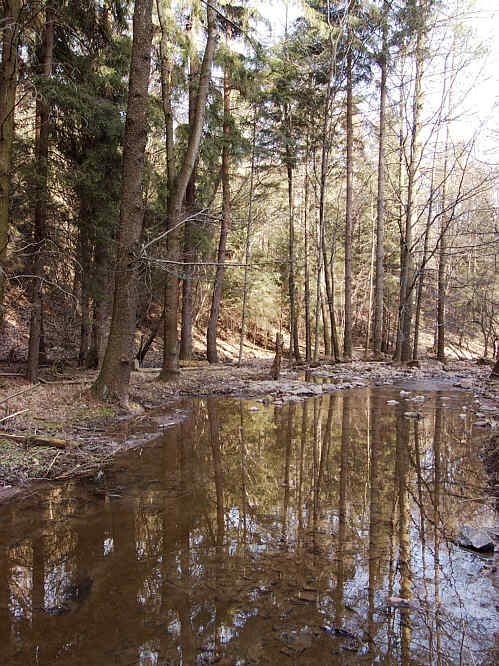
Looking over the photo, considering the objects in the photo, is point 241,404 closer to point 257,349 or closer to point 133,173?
point 133,173

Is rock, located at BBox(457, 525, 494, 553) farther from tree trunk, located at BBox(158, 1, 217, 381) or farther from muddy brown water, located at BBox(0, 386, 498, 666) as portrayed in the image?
tree trunk, located at BBox(158, 1, 217, 381)

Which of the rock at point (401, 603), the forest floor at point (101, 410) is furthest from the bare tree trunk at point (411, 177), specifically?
the rock at point (401, 603)

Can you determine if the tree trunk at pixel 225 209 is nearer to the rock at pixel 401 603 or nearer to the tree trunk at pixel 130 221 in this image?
the tree trunk at pixel 130 221

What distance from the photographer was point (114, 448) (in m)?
5.09

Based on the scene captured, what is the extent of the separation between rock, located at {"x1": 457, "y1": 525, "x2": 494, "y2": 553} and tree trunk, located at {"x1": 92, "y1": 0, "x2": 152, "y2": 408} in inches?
213

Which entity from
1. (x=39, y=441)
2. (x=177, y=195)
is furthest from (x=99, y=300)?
(x=39, y=441)

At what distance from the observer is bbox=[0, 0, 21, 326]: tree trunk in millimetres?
6566

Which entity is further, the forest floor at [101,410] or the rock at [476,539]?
the forest floor at [101,410]

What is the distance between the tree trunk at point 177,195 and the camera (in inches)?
395

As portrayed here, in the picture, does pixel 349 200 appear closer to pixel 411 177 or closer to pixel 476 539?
pixel 411 177

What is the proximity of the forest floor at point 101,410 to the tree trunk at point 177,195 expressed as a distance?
29.1 inches

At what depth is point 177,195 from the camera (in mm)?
10117

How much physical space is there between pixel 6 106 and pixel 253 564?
7.52 metres

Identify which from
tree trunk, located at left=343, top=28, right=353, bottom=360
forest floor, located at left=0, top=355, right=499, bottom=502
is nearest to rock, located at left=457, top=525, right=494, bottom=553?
forest floor, located at left=0, top=355, right=499, bottom=502
